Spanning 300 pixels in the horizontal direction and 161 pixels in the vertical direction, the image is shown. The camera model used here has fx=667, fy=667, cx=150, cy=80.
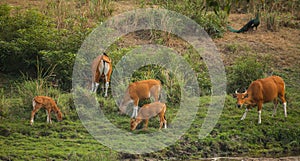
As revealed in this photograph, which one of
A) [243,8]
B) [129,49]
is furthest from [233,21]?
[129,49]

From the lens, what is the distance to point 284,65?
16.3 metres

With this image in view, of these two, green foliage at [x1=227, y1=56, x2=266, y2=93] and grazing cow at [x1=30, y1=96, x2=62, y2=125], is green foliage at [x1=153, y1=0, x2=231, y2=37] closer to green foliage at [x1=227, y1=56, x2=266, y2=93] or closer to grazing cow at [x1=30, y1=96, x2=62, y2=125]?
Answer: green foliage at [x1=227, y1=56, x2=266, y2=93]

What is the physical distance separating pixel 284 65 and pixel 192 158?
5499mm

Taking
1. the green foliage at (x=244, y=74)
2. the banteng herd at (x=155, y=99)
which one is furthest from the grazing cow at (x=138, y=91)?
the green foliage at (x=244, y=74)

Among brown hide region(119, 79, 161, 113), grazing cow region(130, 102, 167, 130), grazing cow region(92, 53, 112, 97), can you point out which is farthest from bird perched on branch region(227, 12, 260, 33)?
grazing cow region(130, 102, 167, 130)

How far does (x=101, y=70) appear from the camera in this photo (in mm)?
13836

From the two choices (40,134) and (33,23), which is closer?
(40,134)

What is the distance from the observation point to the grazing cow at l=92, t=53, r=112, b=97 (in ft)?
45.1

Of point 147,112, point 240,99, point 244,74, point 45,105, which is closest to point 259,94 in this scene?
point 240,99

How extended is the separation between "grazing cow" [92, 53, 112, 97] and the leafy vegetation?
1.57 feet

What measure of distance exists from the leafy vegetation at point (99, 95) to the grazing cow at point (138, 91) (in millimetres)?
340

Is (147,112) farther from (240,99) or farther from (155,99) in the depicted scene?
(240,99)

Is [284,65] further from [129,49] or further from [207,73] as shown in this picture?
[129,49]

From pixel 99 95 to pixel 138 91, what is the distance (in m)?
1.31
